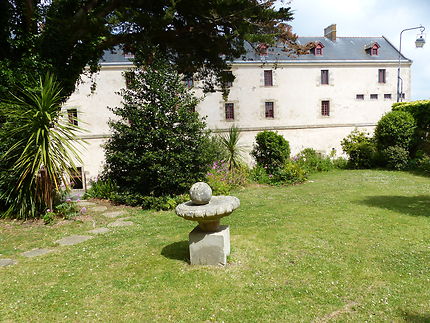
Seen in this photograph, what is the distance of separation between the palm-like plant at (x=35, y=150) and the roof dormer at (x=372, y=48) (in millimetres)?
24830

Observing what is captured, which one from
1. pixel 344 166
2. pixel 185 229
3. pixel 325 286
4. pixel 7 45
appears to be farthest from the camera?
pixel 344 166

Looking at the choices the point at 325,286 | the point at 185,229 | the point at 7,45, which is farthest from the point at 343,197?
the point at 7,45

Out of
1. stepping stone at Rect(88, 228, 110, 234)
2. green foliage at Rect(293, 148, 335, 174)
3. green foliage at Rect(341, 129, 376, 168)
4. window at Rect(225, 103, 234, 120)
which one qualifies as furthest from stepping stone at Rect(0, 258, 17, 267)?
window at Rect(225, 103, 234, 120)

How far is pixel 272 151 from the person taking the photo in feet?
44.7

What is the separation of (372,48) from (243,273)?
25.9 meters

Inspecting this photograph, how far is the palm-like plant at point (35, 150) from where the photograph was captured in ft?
20.9

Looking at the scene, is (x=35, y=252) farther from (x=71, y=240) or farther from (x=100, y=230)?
(x=100, y=230)

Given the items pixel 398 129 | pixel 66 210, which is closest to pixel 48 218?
pixel 66 210

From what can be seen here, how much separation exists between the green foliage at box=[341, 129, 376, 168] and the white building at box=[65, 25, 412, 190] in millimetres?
6064

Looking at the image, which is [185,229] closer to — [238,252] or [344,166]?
[238,252]

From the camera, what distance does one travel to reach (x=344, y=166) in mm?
16031

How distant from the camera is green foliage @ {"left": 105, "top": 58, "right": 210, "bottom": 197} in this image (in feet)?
26.9

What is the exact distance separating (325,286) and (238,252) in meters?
1.49

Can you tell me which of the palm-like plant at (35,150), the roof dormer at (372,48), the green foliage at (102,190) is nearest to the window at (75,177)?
the palm-like plant at (35,150)
